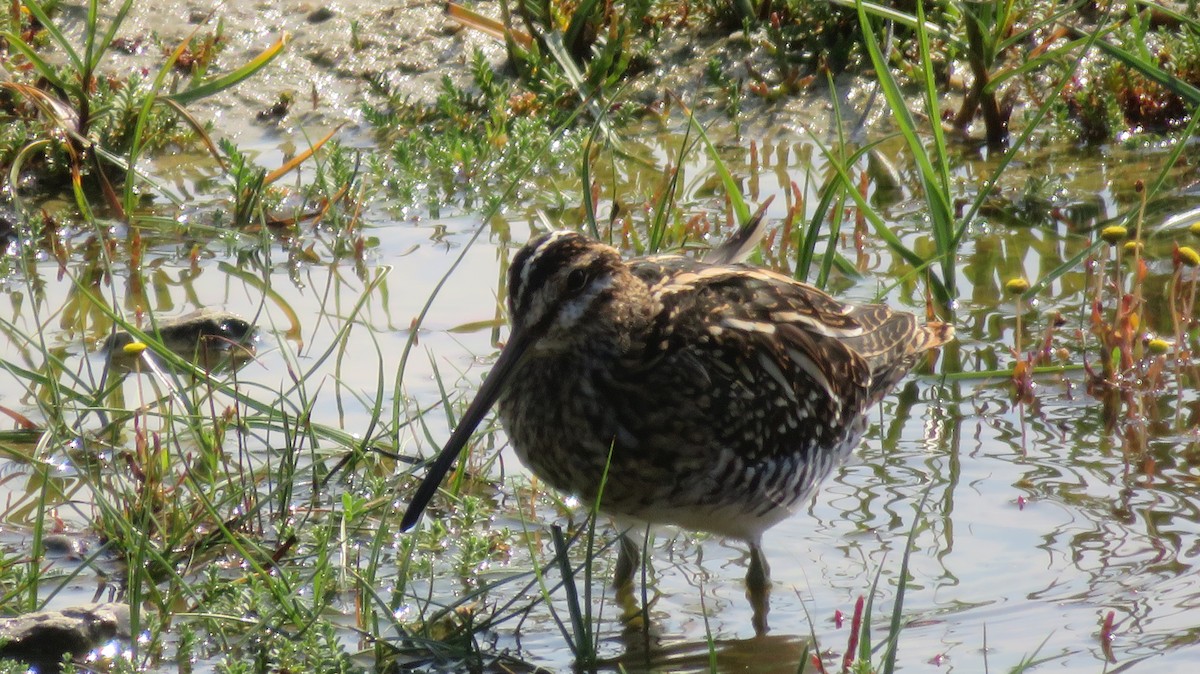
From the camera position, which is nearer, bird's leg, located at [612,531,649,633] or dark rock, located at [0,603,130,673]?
dark rock, located at [0,603,130,673]

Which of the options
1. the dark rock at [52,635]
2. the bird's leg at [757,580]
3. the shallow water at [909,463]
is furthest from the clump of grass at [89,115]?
the bird's leg at [757,580]

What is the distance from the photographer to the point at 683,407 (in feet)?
13.1

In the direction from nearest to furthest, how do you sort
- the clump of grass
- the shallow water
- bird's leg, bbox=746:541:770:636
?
the shallow water → bird's leg, bbox=746:541:770:636 → the clump of grass

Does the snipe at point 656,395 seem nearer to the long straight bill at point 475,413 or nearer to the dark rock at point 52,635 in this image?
the long straight bill at point 475,413

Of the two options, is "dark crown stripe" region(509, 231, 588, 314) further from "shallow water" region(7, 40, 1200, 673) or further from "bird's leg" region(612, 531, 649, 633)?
"bird's leg" region(612, 531, 649, 633)

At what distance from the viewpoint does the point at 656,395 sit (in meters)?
3.99

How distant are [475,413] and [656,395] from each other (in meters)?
0.51

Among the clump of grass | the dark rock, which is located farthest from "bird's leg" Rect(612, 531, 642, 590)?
the clump of grass

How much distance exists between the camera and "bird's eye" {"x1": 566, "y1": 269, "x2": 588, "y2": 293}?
3.79 meters

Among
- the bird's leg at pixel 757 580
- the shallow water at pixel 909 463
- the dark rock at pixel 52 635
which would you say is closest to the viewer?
the dark rock at pixel 52 635

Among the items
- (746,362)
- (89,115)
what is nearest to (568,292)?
(746,362)

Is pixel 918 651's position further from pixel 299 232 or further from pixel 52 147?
pixel 52 147

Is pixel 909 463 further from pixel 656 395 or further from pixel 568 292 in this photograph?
pixel 568 292

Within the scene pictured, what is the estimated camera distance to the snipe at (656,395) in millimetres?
3773
